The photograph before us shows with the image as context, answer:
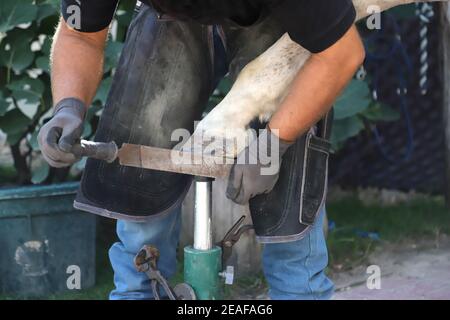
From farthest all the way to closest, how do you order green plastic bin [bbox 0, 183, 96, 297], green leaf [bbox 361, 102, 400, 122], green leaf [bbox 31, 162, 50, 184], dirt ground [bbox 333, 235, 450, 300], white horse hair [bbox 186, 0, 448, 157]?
green leaf [bbox 361, 102, 400, 122] → green leaf [bbox 31, 162, 50, 184] → dirt ground [bbox 333, 235, 450, 300] → green plastic bin [bbox 0, 183, 96, 297] → white horse hair [bbox 186, 0, 448, 157]

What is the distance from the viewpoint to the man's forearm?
2500 millimetres

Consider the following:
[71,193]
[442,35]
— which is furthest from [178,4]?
[442,35]

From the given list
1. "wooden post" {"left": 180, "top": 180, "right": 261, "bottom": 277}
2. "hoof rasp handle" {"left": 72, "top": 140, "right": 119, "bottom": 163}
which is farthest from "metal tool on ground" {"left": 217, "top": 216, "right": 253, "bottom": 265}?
"wooden post" {"left": 180, "top": 180, "right": 261, "bottom": 277}

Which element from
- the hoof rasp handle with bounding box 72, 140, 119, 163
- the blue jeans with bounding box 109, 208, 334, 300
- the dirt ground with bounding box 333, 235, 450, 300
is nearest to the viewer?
the hoof rasp handle with bounding box 72, 140, 119, 163

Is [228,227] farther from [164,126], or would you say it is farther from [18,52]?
[164,126]

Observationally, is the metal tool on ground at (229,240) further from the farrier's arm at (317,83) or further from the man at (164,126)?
the farrier's arm at (317,83)

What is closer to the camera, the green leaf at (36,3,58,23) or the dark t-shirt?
the dark t-shirt

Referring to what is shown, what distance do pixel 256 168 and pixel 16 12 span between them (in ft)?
6.30

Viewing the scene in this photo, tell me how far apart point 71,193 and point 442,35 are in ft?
6.68

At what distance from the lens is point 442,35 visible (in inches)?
174

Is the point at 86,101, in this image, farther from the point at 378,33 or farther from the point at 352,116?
the point at 378,33

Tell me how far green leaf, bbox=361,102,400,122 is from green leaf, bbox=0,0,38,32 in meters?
1.63

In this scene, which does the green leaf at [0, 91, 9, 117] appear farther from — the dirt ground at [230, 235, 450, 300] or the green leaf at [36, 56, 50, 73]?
the dirt ground at [230, 235, 450, 300]

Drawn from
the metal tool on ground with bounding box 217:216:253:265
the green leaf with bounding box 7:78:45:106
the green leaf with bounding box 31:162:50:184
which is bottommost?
the metal tool on ground with bounding box 217:216:253:265
